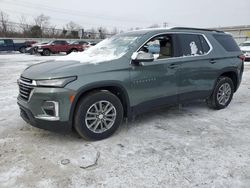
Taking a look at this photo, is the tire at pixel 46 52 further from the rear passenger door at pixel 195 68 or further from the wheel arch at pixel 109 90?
the wheel arch at pixel 109 90

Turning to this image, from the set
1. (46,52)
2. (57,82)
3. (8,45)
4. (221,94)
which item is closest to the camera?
(57,82)

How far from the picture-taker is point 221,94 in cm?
527

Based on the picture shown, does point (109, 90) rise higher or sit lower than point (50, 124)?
higher

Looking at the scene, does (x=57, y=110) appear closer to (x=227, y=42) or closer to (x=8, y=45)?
(x=227, y=42)

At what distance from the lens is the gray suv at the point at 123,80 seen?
10.7 feet

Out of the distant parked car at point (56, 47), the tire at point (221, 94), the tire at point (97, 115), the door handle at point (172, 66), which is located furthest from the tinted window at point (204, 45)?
the distant parked car at point (56, 47)

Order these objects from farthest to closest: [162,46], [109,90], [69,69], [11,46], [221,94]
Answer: [11,46], [221,94], [162,46], [109,90], [69,69]

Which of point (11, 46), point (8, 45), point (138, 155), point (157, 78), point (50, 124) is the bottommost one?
point (138, 155)

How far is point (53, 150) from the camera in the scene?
334 centimetres

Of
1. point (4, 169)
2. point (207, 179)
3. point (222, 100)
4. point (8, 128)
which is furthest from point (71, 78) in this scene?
point (222, 100)

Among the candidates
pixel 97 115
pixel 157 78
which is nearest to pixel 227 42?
pixel 157 78

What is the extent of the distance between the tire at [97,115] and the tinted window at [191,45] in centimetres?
172

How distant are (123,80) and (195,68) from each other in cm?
167

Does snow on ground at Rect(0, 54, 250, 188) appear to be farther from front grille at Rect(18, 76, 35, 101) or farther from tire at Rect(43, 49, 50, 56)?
tire at Rect(43, 49, 50, 56)
